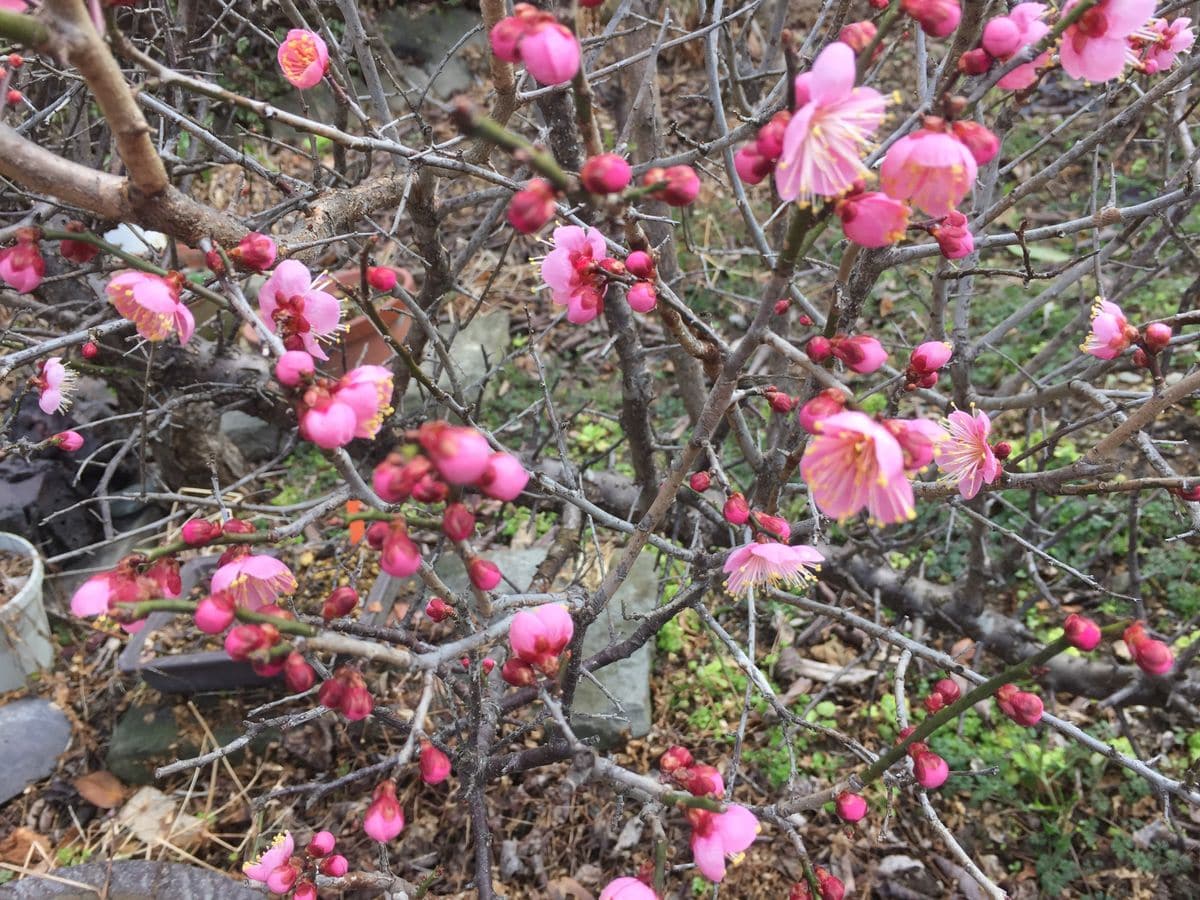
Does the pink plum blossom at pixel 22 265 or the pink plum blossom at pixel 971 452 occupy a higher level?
the pink plum blossom at pixel 22 265

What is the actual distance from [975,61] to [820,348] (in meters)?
0.54

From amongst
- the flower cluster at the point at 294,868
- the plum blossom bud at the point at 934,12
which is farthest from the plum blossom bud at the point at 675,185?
the flower cluster at the point at 294,868

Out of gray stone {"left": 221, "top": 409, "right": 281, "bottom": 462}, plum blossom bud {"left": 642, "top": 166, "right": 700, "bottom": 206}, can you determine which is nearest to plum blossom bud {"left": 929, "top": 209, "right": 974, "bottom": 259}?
plum blossom bud {"left": 642, "top": 166, "right": 700, "bottom": 206}

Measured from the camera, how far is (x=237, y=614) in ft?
3.26

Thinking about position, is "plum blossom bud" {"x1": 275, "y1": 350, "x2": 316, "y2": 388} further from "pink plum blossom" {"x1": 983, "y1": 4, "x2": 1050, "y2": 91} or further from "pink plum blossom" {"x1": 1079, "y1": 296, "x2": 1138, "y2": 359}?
"pink plum blossom" {"x1": 1079, "y1": 296, "x2": 1138, "y2": 359}

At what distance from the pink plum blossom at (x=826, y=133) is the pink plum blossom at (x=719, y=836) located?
86 cm

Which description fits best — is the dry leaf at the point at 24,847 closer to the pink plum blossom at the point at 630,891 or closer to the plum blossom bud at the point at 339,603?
the plum blossom bud at the point at 339,603

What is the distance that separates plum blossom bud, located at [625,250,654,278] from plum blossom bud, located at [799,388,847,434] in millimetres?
371

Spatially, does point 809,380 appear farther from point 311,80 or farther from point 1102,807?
point 1102,807

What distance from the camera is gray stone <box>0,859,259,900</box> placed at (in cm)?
201

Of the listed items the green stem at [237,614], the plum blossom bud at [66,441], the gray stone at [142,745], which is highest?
the green stem at [237,614]

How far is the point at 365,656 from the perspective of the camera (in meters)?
1.11

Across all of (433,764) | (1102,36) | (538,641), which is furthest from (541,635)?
(1102,36)

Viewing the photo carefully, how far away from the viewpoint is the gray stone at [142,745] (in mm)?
2955
